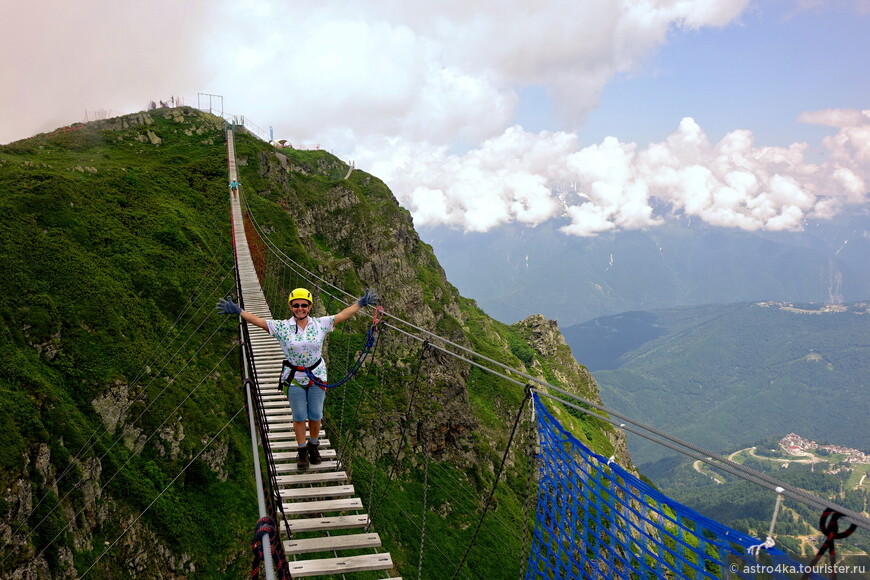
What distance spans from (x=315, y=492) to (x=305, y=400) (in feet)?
3.77

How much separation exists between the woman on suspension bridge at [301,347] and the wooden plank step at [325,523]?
994 millimetres

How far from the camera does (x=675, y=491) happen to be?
16462cm

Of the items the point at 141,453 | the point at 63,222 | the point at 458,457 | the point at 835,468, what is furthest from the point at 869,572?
the point at 835,468

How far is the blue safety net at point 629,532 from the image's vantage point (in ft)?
10.3

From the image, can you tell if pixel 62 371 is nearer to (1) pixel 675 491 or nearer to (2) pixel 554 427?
(2) pixel 554 427

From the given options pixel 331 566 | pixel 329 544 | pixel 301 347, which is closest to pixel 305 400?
pixel 301 347

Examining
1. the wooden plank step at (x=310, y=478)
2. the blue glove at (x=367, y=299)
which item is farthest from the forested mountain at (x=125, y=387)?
the blue glove at (x=367, y=299)

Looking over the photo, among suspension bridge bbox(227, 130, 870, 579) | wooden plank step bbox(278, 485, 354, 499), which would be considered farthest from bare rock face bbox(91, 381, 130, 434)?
wooden plank step bbox(278, 485, 354, 499)

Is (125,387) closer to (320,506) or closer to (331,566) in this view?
(320,506)

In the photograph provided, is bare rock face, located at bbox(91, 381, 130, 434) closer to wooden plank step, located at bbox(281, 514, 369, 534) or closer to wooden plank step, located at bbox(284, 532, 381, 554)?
wooden plank step, located at bbox(281, 514, 369, 534)

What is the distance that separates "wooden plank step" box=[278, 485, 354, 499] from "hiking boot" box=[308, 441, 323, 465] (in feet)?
1.37

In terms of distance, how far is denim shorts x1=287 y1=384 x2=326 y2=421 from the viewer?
19.6ft

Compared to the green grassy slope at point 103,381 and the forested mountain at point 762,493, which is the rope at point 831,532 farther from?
the forested mountain at point 762,493

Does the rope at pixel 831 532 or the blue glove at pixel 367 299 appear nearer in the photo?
the rope at pixel 831 532
